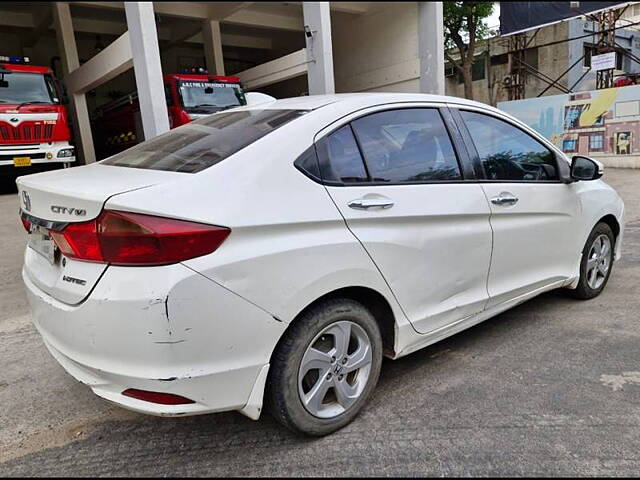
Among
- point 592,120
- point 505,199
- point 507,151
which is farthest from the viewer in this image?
point 592,120

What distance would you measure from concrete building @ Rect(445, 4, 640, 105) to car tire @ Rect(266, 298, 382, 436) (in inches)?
783

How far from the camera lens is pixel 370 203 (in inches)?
88.0

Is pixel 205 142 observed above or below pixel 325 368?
above

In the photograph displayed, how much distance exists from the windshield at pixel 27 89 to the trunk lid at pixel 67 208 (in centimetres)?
936

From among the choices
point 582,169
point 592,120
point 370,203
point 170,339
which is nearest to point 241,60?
point 592,120

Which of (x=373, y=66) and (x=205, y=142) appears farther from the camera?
(x=373, y=66)

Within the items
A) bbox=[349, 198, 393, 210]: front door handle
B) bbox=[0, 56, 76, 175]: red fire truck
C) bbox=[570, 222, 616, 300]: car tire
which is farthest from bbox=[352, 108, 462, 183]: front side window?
bbox=[0, 56, 76, 175]: red fire truck

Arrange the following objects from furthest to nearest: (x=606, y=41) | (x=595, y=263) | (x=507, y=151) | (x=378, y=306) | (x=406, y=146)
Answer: (x=606, y=41) < (x=595, y=263) < (x=507, y=151) < (x=406, y=146) < (x=378, y=306)

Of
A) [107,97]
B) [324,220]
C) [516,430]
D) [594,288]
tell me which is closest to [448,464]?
[516,430]

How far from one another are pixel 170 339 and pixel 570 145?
1508cm

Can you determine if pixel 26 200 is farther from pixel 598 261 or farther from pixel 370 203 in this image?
pixel 598 261

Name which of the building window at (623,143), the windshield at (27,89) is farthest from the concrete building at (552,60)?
the windshield at (27,89)

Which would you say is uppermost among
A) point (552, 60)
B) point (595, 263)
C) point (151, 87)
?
point (552, 60)

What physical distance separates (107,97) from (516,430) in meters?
18.0
